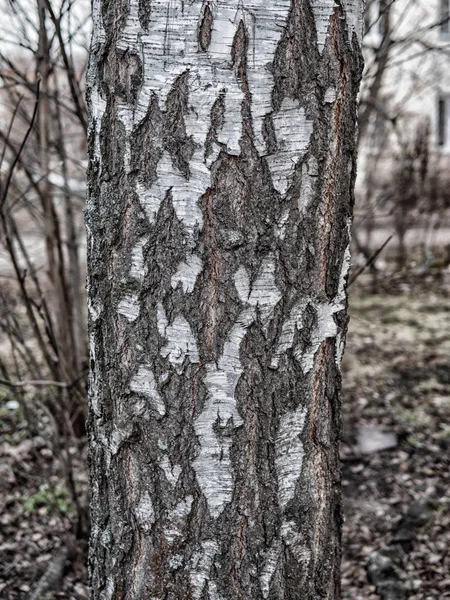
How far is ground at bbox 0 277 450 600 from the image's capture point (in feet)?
8.20

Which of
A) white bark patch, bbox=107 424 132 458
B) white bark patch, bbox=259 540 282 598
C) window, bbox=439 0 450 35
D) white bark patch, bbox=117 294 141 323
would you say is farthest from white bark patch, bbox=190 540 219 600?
window, bbox=439 0 450 35

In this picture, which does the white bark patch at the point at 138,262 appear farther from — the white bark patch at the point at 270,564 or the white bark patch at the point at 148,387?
→ the white bark patch at the point at 270,564

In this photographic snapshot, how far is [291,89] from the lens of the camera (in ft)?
4.04

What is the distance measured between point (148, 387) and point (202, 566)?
40 centimetres

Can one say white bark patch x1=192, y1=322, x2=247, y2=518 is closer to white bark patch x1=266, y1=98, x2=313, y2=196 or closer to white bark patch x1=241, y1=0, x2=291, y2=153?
white bark patch x1=266, y1=98, x2=313, y2=196

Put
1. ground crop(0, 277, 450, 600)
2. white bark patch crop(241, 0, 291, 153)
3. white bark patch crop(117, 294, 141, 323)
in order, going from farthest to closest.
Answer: ground crop(0, 277, 450, 600) → white bark patch crop(117, 294, 141, 323) → white bark patch crop(241, 0, 291, 153)

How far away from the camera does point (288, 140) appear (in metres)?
1.24

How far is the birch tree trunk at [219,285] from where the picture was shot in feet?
4.00

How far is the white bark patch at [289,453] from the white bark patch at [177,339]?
0.76ft

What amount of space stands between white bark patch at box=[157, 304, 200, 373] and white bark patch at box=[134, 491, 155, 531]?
29 centimetres

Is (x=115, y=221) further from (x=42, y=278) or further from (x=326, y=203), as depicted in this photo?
(x=42, y=278)

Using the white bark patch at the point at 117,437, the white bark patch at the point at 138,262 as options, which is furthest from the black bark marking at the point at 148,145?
the white bark patch at the point at 117,437

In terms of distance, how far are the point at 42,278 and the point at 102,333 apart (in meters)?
5.74

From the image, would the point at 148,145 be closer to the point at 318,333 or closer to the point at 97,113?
the point at 97,113
